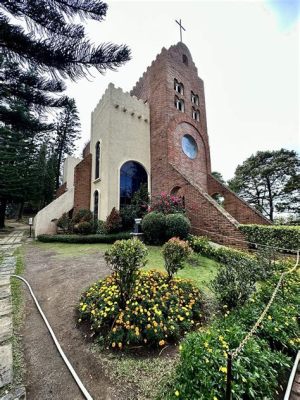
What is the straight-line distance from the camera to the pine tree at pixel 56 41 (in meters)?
1.41

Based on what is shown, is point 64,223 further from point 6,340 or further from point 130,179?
point 6,340

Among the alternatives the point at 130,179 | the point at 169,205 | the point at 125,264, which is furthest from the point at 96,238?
the point at 125,264

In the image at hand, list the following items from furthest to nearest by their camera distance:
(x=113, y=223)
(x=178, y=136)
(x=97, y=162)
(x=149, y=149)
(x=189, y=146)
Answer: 1. (x=189, y=146)
2. (x=149, y=149)
3. (x=97, y=162)
4. (x=178, y=136)
5. (x=113, y=223)

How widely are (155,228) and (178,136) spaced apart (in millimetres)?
7149

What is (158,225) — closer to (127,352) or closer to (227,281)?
(227,281)

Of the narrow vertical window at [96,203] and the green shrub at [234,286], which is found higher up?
the narrow vertical window at [96,203]

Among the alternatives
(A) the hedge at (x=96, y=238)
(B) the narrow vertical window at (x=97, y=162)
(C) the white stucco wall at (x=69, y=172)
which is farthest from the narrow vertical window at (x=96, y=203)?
(C) the white stucco wall at (x=69, y=172)

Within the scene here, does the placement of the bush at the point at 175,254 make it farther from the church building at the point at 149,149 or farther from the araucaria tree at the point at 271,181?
the araucaria tree at the point at 271,181

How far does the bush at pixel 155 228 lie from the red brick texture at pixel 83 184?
231 inches

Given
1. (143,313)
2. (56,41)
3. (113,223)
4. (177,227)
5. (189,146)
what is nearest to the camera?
(56,41)

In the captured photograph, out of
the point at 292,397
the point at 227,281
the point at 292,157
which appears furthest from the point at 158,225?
the point at 292,157

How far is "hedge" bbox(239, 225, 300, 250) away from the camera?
633 cm

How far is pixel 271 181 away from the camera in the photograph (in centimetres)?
1894

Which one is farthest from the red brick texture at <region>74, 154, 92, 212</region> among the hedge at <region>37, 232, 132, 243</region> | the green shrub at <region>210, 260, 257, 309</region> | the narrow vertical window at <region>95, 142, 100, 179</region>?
the green shrub at <region>210, 260, 257, 309</region>
